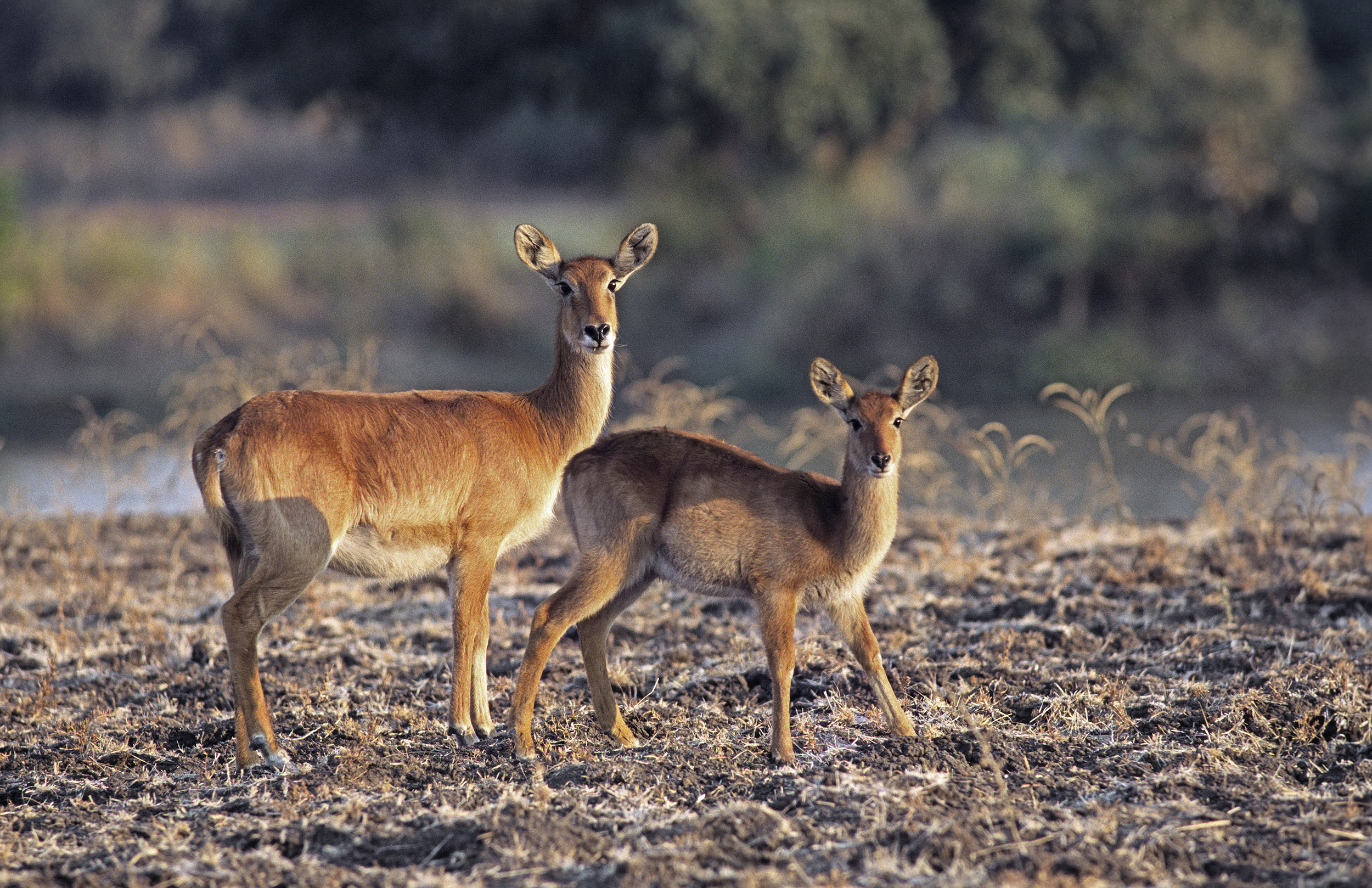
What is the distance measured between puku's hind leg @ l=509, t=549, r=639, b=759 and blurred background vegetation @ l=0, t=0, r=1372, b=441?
12827 millimetres

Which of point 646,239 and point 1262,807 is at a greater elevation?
point 646,239

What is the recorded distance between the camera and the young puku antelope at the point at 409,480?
618 cm

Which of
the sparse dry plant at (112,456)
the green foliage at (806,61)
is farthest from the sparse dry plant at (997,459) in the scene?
the green foliage at (806,61)

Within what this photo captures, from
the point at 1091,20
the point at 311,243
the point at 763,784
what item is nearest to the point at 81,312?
the point at 311,243

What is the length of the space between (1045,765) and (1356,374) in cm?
1546

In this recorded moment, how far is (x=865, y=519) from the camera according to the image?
6.25 metres

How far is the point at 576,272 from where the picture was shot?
7.23 meters

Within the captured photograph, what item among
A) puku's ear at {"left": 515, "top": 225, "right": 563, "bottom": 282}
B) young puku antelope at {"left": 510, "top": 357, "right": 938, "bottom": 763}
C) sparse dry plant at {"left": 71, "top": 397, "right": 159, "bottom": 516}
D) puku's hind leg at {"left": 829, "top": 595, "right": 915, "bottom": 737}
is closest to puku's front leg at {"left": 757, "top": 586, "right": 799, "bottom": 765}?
young puku antelope at {"left": 510, "top": 357, "right": 938, "bottom": 763}

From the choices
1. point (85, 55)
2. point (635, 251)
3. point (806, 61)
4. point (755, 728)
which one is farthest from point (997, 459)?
point (85, 55)

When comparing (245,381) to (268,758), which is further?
(245,381)

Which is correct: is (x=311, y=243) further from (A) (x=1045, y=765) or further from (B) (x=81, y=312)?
(A) (x=1045, y=765)

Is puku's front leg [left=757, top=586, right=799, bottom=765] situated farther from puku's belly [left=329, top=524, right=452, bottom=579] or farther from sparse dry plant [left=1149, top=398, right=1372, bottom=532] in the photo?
sparse dry plant [left=1149, top=398, right=1372, bottom=532]

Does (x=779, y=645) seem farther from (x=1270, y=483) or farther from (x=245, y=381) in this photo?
(x=245, y=381)

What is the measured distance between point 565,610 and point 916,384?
181cm
